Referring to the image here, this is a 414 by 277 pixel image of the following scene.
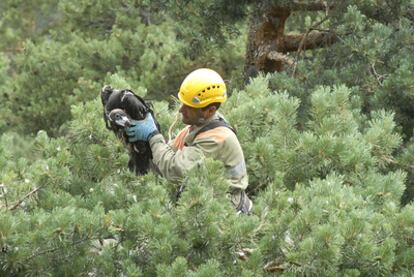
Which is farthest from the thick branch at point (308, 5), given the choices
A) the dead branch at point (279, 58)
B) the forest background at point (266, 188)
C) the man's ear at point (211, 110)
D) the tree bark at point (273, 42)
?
the man's ear at point (211, 110)

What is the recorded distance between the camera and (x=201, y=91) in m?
5.11

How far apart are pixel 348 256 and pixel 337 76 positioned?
173 inches

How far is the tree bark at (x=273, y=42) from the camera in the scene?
10018 millimetres

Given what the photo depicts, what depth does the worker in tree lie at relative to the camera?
502 cm

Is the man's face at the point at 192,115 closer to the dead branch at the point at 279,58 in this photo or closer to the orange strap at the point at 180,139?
the orange strap at the point at 180,139

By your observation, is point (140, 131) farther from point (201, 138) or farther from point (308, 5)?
point (308, 5)

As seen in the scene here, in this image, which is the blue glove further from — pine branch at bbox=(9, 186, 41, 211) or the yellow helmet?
pine branch at bbox=(9, 186, 41, 211)

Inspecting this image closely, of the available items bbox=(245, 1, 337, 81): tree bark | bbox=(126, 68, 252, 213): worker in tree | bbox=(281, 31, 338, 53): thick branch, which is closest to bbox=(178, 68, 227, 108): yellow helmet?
bbox=(126, 68, 252, 213): worker in tree

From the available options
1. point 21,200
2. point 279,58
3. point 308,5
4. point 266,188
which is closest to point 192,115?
point 266,188

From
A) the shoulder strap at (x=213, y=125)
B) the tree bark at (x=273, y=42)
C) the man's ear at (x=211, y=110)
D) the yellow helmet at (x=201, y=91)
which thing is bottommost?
the tree bark at (x=273, y=42)

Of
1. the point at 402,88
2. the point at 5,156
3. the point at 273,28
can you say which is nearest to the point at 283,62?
the point at 273,28

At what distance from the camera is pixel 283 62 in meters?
9.98

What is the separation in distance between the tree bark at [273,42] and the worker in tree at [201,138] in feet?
15.7

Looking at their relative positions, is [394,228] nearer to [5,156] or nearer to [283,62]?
[5,156]
